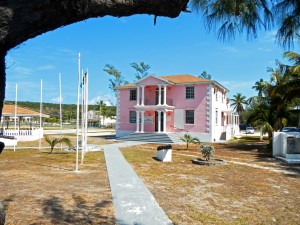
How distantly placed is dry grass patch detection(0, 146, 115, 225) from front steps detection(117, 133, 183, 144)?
1718cm

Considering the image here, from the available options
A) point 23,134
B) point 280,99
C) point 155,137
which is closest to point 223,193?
point 280,99

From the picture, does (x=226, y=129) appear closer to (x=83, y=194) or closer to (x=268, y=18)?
(x=83, y=194)

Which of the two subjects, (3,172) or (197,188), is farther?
(3,172)

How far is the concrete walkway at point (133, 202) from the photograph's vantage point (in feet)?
20.2

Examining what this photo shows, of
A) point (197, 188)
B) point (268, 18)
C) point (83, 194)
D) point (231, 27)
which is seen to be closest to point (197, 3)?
point (231, 27)

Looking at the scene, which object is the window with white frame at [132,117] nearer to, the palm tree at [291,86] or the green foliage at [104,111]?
the palm tree at [291,86]

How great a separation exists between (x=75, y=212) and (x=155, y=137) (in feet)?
81.0

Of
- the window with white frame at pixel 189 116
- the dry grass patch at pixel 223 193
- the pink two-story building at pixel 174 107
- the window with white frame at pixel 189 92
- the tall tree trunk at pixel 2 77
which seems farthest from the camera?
the window with white frame at pixel 189 92

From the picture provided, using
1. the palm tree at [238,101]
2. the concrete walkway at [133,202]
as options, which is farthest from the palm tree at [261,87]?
the concrete walkway at [133,202]

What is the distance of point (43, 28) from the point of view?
1971mm

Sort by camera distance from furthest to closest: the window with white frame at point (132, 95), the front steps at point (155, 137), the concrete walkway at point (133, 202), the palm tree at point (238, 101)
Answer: the palm tree at point (238, 101)
the window with white frame at point (132, 95)
the front steps at point (155, 137)
the concrete walkway at point (133, 202)

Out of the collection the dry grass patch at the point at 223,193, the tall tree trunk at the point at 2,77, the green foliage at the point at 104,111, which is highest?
the green foliage at the point at 104,111

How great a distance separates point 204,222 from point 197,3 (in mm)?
4326

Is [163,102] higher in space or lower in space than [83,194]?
higher
